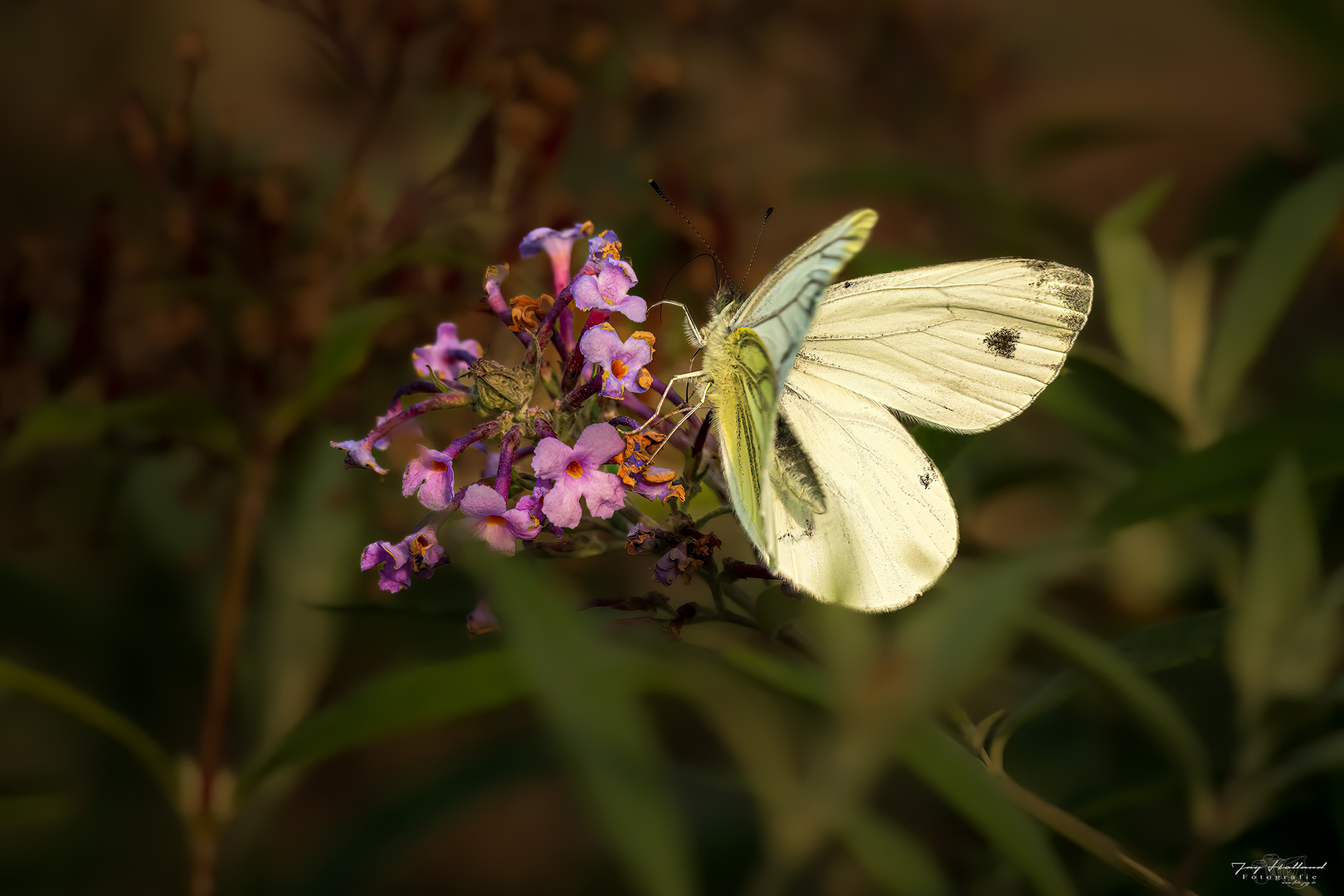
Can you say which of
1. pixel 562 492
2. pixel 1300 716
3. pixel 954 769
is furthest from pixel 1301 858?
pixel 562 492

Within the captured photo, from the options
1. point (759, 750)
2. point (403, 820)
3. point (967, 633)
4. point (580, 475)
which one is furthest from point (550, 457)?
point (403, 820)

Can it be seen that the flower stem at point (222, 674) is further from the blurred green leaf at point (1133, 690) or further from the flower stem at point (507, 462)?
the blurred green leaf at point (1133, 690)

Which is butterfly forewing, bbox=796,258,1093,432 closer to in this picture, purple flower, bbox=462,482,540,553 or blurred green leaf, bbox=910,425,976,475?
blurred green leaf, bbox=910,425,976,475

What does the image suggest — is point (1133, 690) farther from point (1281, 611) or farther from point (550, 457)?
point (550, 457)

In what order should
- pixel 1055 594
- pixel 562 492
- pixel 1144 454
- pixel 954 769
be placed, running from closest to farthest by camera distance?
1. pixel 954 769
2. pixel 562 492
3. pixel 1144 454
4. pixel 1055 594

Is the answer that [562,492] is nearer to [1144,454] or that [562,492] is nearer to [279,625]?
[1144,454]

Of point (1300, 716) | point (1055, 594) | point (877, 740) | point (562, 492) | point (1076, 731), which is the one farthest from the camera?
point (1055, 594)
